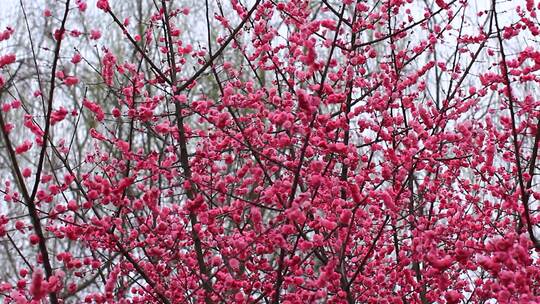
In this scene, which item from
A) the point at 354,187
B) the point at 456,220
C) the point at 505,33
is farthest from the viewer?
the point at 505,33

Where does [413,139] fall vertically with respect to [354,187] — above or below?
above

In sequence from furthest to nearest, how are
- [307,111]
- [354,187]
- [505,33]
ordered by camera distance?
[505,33], [354,187], [307,111]

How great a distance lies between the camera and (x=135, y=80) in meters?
4.38

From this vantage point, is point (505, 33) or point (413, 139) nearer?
point (413, 139)

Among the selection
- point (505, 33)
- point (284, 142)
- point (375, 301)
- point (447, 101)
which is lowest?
point (375, 301)

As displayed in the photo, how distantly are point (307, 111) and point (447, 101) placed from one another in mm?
2517

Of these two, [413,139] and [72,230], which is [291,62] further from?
[72,230]

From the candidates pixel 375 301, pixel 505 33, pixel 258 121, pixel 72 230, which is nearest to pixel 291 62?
pixel 258 121

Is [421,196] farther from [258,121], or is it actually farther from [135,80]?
[135,80]

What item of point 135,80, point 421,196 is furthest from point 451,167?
point 135,80

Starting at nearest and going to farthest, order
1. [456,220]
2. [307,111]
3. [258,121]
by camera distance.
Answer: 1. [307,111]
2. [456,220]
3. [258,121]

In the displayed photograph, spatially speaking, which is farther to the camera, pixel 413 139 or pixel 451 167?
pixel 451 167

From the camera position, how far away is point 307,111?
2.95 m

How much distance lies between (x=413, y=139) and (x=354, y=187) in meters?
0.79
